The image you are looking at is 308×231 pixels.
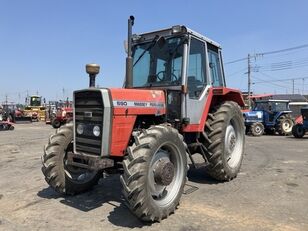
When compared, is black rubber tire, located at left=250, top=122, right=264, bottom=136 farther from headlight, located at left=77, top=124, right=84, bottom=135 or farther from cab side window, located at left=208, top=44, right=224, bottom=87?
headlight, located at left=77, top=124, right=84, bottom=135

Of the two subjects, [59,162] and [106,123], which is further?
[59,162]

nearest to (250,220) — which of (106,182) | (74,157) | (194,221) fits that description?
(194,221)

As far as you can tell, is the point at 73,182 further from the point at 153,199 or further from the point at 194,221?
the point at 194,221

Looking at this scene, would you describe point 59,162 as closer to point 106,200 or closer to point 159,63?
point 106,200

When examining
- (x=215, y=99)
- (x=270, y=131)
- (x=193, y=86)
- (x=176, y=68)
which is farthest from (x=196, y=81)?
(x=270, y=131)

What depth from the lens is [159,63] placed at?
7008 mm

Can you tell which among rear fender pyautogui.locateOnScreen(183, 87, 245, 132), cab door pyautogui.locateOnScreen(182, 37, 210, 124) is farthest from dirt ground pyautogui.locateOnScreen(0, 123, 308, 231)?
cab door pyautogui.locateOnScreen(182, 37, 210, 124)

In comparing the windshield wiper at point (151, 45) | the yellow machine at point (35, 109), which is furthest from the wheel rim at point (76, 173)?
the yellow machine at point (35, 109)

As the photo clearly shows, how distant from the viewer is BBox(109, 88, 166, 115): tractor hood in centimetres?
554

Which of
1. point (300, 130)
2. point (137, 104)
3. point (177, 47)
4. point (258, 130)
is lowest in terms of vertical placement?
point (258, 130)

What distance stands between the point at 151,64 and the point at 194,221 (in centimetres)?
300

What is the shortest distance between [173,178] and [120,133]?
1.03 meters

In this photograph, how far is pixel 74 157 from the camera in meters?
5.79

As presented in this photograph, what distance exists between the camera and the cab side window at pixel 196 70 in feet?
22.9
